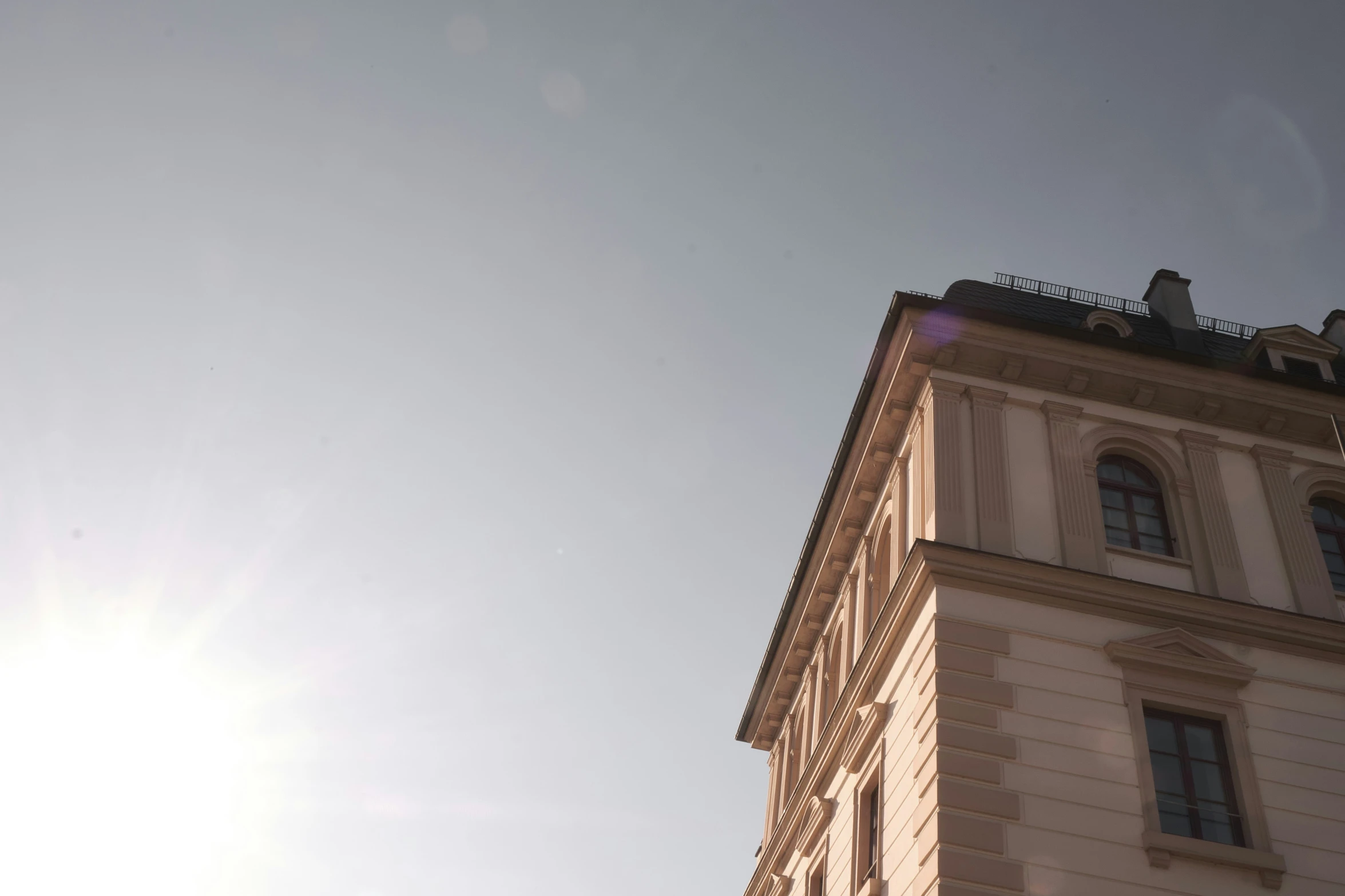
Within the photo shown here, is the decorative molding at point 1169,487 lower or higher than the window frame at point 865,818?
higher

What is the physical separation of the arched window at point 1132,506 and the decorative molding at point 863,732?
5.20 metres

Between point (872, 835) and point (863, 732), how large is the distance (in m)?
1.79

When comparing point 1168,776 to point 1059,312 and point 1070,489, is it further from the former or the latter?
point 1059,312

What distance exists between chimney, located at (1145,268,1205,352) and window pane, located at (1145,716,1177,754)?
10.6 m

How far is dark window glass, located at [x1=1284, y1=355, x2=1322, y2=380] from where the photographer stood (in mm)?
25266

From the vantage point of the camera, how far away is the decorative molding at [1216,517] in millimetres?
20719

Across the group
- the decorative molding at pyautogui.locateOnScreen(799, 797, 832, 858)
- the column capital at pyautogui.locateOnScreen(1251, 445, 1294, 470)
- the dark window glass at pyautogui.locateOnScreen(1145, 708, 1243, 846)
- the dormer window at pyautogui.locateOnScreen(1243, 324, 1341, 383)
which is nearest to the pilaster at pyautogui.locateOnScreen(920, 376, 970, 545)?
the dark window glass at pyautogui.locateOnScreen(1145, 708, 1243, 846)

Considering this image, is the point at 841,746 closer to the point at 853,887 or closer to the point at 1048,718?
the point at 853,887

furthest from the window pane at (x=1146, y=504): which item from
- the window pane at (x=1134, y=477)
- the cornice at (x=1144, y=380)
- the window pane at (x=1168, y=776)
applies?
the window pane at (x=1168, y=776)

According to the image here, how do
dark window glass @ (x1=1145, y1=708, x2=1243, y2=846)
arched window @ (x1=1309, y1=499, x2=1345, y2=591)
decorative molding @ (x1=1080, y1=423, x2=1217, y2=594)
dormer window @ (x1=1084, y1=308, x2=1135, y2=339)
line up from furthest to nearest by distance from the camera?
dormer window @ (x1=1084, y1=308, x2=1135, y2=339), arched window @ (x1=1309, y1=499, x2=1345, y2=591), decorative molding @ (x1=1080, y1=423, x2=1217, y2=594), dark window glass @ (x1=1145, y1=708, x2=1243, y2=846)

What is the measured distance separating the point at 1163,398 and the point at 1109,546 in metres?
4.33

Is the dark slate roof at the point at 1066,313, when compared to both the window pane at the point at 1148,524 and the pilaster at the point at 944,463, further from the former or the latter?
the window pane at the point at 1148,524

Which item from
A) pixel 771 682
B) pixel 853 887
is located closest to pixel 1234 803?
pixel 853 887

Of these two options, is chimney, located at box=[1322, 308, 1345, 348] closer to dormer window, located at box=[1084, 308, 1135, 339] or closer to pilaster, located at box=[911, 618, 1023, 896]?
dormer window, located at box=[1084, 308, 1135, 339]
